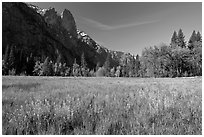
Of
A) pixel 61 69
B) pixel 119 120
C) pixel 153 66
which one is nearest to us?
pixel 119 120

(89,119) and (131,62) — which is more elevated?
(131,62)

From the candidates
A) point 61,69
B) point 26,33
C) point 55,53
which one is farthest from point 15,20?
point 61,69

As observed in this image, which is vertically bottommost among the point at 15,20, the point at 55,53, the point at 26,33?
the point at 55,53

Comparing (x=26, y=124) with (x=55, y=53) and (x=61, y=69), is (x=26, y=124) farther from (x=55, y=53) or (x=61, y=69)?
(x=55, y=53)

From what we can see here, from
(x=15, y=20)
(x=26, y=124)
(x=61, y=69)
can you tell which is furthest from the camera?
(x=15, y=20)

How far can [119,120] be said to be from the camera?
3205 millimetres

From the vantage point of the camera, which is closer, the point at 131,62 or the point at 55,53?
the point at 131,62

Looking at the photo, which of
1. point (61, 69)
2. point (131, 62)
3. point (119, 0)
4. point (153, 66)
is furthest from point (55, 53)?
point (119, 0)

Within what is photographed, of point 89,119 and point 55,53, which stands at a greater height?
point 55,53

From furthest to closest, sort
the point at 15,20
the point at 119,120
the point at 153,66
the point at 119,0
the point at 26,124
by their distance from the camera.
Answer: the point at 15,20, the point at 153,66, the point at 119,0, the point at 119,120, the point at 26,124

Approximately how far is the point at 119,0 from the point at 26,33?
205 meters

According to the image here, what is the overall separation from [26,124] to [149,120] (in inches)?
96.5

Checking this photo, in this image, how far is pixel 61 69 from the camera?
96.5m

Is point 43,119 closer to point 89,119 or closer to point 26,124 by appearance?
point 26,124
